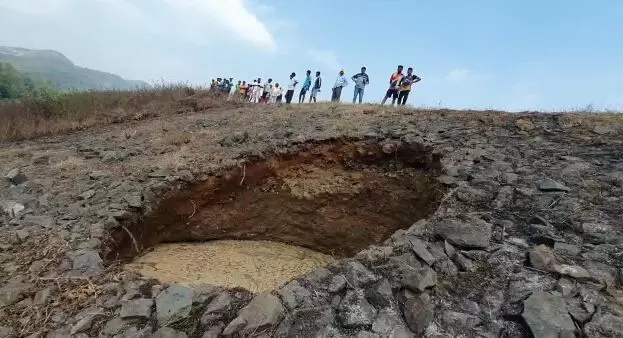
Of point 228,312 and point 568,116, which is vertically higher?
point 568,116

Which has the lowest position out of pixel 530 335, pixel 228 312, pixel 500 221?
pixel 228 312

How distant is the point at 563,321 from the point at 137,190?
19.4ft

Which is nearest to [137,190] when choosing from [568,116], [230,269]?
[230,269]

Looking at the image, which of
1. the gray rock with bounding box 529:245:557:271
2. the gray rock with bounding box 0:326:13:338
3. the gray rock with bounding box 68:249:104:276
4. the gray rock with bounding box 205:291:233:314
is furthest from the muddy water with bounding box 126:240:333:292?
the gray rock with bounding box 529:245:557:271

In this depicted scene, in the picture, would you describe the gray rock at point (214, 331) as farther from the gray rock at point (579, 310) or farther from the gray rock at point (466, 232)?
the gray rock at point (579, 310)

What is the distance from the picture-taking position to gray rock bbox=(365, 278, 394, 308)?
11.6 feet

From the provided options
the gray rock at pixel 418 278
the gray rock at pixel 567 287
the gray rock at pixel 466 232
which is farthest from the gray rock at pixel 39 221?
the gray rock at pixel 567 287

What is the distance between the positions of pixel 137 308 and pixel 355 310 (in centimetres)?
204

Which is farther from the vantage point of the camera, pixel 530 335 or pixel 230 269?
pixel 230 269

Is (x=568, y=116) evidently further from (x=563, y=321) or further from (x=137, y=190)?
(x=137, y=190)

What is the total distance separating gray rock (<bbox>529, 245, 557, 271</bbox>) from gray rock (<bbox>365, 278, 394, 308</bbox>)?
141 centimetres

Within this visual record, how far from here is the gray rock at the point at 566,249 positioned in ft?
12.7

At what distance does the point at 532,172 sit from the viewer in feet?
18.1

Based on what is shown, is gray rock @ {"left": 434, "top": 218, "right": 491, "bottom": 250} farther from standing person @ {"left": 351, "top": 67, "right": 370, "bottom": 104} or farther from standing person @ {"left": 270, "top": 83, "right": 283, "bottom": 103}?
standing person @ {"left": 270, "top": 83, "right": 283, "bottom": 103}
